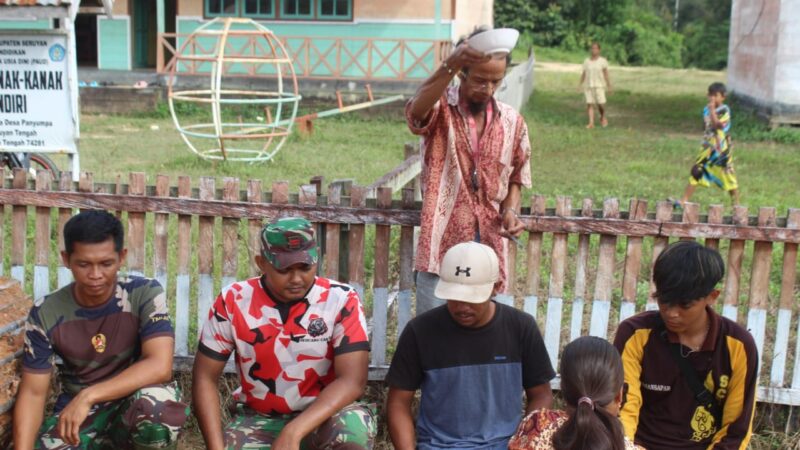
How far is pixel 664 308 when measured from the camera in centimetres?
362

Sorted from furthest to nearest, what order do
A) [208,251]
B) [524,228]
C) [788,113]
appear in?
1. [788,113]
2. [208,251]
3. [524,228]

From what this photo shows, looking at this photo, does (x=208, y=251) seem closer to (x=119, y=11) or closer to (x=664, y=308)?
(x=664, y=308)

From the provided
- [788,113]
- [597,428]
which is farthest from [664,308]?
[788,113]

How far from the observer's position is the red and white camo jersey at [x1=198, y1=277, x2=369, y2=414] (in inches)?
154

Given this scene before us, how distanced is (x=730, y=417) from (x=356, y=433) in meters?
1.45

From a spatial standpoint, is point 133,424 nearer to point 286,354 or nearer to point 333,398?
point 286,354

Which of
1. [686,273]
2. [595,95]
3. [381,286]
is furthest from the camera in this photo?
[595,95]

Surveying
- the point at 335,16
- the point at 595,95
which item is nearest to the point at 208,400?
the point at 595,95

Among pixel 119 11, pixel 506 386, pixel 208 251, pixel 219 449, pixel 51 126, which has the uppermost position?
pixel 119 11

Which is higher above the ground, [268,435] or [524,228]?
[524,228]

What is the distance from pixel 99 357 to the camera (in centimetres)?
405

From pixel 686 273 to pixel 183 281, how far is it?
271 cm

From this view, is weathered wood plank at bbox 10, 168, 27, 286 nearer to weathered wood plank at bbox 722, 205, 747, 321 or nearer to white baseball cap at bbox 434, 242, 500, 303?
white baseball cap at bbox 434, 242, 500, 303

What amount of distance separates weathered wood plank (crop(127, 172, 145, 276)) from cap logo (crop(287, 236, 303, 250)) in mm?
1575
